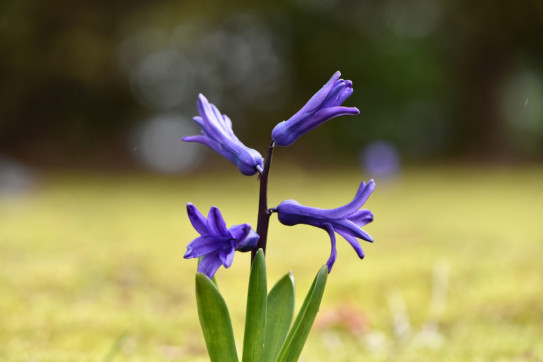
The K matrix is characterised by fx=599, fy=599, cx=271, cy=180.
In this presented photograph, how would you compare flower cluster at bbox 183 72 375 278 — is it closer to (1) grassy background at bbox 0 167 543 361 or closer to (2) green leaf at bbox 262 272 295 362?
(2) green leaf at bbox 262 272 295 362

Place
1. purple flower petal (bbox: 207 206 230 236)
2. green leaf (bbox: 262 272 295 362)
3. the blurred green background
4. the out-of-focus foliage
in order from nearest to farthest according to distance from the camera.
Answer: purple flower petal (bbox: 207 206 230 236) < green leaf (bbox: 262 272 295 362) < the blurred green background < the out-of-focus foliage

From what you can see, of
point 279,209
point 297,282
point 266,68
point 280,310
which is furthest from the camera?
point 266,68

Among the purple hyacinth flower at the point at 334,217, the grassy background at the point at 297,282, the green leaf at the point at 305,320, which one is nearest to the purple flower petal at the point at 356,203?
the purple hyacinth flower at the point at 334,217

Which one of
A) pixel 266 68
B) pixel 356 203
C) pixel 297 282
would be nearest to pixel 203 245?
pixel 356 203

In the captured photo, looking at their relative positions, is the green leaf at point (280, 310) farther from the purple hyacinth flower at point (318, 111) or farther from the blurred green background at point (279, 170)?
the blurred green background at point (279, 170)

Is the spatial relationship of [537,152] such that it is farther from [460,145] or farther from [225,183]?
[225,183]

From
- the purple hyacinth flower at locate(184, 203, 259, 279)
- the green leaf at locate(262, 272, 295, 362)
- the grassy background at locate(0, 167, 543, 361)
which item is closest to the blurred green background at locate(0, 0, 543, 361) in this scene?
the grassy background at locate(0, 167, 543, 361)

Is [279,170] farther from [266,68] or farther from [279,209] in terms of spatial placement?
[279,209]
